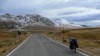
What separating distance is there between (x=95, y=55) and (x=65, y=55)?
2.37 m

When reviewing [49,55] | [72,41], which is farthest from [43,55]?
[72,41]

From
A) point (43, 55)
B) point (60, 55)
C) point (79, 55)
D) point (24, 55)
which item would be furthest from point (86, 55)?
point (24, 55)

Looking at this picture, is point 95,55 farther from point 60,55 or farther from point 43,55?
point 43,55

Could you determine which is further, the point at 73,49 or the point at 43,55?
the point at 73,49

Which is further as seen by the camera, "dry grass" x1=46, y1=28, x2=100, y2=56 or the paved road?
"dry grass" x1=46, y1=28, x2=100, y2=56

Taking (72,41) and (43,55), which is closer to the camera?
(43,55)

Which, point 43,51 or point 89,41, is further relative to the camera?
point 89,41

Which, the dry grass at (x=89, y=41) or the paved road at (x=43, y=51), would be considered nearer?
the paved road at (x=43, y=51)

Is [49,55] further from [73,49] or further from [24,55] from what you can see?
[73,49]

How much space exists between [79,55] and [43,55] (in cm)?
288

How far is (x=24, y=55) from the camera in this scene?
22688 millimetres

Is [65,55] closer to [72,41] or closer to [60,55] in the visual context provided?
[60,55]

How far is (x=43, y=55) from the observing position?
22.4 meters

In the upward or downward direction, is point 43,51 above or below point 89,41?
above
